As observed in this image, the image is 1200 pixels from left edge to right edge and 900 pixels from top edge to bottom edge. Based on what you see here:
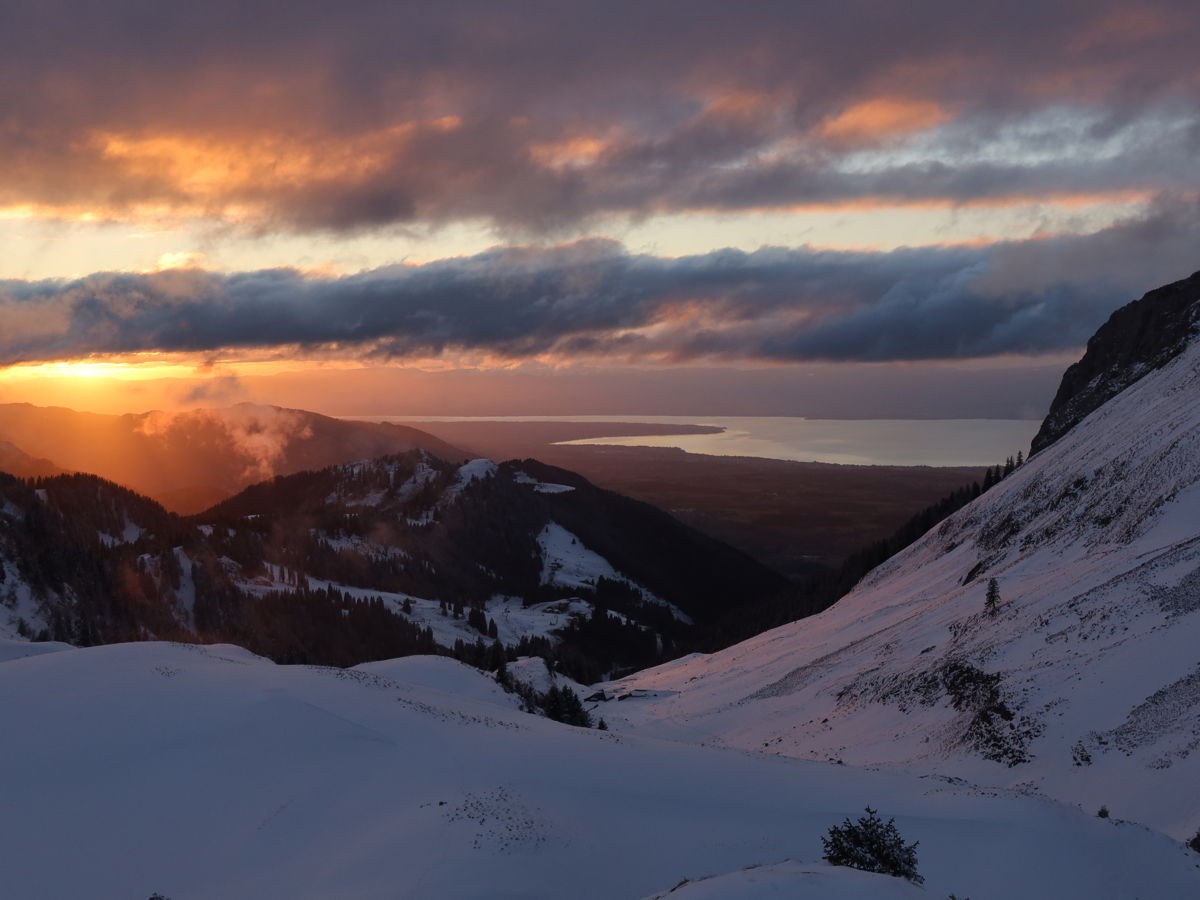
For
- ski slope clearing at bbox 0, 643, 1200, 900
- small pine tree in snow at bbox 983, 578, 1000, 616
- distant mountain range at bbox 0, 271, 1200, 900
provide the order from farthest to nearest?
1. small pine tree in snow at bbox 983, 578, 1000, 616
2. distant mountain range at bbox 0, 271, 1200, 900
3. ski slope clearing at bbox 0, 643, 1200, 900

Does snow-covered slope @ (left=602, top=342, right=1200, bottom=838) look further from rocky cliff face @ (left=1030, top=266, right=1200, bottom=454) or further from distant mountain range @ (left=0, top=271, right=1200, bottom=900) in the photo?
rocky cliff face @ (left=1030, top=266, right=1200, bottom=454)

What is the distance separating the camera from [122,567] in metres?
184

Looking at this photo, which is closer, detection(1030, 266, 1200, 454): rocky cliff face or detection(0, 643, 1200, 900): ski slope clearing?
detection(0, 643, 1200, 900): ski slope clearing

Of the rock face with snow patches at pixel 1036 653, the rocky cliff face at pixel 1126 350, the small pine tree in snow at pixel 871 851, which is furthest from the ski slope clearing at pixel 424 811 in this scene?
the rocky cliff face at pixel 1126 350

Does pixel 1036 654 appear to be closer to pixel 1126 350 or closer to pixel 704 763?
pixel 704 763

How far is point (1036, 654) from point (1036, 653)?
180mm

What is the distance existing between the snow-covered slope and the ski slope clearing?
10.3 meters

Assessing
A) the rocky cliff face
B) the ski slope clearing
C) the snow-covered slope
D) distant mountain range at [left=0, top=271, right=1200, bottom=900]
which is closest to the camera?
the ski slope clearing

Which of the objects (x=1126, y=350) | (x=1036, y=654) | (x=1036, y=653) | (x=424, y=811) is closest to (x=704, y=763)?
(x=424, y=811)

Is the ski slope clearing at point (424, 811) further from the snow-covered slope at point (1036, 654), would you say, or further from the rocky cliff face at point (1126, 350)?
the rocky cliff face at point (1126, 350)

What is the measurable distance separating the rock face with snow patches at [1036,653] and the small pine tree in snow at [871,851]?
60.6ft

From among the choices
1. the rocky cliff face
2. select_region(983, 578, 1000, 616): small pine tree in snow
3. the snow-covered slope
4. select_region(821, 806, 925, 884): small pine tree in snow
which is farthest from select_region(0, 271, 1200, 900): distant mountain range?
the rocky cliff face

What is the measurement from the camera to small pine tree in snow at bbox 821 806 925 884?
997 inches

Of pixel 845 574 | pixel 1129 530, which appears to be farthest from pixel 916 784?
pixel 845 574
